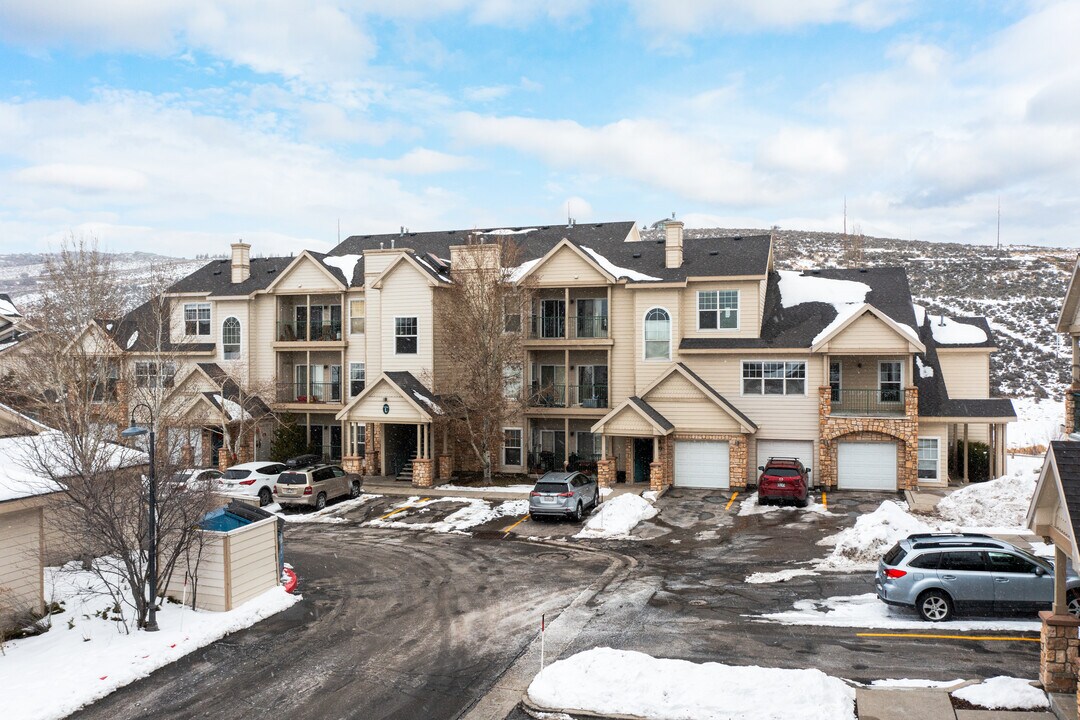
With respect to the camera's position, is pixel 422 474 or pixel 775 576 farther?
pixel 422 474

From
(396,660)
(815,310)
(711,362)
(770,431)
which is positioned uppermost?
(815,310)

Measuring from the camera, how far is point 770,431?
104 ft

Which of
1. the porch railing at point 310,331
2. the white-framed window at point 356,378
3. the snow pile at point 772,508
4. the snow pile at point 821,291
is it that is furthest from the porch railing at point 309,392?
the snow pile at point 821,291

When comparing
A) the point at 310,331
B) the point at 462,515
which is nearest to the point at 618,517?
the point at 462,515

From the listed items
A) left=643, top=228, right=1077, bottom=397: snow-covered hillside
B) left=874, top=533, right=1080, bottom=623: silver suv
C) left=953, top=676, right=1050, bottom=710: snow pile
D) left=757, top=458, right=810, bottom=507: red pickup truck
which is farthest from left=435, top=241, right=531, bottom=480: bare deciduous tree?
left=643, top=228, right=1077, bottom=397: snow-covered hillside

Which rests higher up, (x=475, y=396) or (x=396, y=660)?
(x=475, y=396)

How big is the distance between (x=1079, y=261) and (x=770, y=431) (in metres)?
14.3

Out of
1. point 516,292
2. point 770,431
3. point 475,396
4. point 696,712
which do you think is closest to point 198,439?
point 475,396

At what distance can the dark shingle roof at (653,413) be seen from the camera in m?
30.6

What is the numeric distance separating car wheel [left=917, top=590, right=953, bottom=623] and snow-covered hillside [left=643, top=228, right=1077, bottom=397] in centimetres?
4748

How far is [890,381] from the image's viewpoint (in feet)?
104

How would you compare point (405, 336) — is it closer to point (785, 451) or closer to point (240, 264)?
point (240, 264)

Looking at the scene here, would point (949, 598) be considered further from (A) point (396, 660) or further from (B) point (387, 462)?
(B) point (387, 462)

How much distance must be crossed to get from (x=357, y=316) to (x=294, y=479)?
11.4 m
